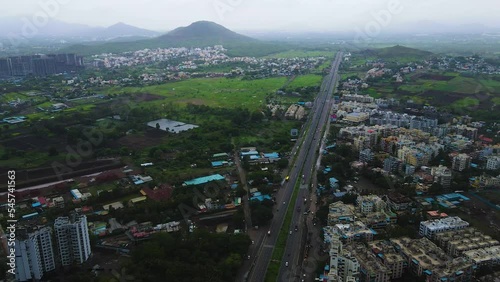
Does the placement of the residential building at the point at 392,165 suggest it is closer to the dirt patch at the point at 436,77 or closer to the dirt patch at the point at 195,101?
the dirt patch at the point at 195,101

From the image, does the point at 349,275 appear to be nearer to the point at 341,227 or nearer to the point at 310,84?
the point at 341,227

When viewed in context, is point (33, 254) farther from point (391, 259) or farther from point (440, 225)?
point (440, 225)

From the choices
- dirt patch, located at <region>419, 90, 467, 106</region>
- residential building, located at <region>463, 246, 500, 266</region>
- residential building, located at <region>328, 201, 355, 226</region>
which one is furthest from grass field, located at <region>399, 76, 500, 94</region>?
residential building, located at <region>463, 246, 500, 266</region>

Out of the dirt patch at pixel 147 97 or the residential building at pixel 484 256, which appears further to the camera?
the dirt patch at pixel 147 97

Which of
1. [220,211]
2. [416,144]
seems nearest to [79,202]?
[220,211]

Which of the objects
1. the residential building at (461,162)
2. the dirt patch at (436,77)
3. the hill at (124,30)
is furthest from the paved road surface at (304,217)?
the hill at (124,30)

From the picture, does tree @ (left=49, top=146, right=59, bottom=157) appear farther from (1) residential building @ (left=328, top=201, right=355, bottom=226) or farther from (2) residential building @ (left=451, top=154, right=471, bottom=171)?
(2) residential building @ (left=451, top=154, right=471, bottom=171)
